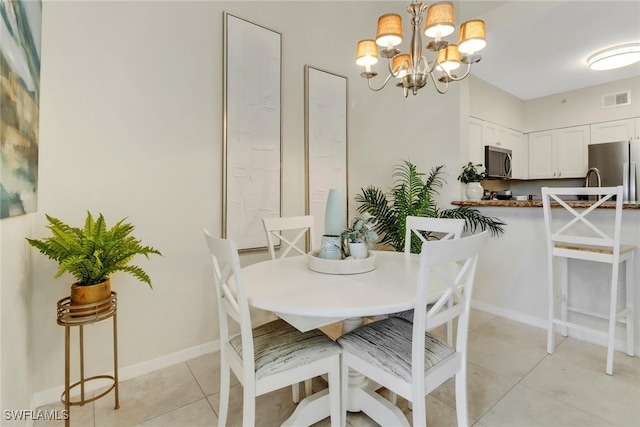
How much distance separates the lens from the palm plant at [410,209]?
109 inches

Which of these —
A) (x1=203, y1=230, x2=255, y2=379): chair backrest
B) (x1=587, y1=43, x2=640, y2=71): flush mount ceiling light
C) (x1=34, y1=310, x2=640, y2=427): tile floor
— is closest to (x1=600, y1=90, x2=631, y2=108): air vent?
(x1=587, y1=43, x2=640, y2=71): flush mount ceiling light

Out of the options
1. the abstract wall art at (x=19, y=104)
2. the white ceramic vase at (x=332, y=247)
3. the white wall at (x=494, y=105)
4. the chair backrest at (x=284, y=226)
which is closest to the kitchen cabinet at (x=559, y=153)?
the white wall at (x=494, y=105)

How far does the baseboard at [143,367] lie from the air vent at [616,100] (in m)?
6.05

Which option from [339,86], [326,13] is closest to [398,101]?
[339,86]

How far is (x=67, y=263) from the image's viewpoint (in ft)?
4.30

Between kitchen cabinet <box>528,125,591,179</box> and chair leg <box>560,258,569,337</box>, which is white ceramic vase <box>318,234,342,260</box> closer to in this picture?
chair leg <box>560,258,569,337</box>

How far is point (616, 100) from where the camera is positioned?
14.6 ft

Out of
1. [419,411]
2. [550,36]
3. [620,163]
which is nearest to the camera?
[419,411]

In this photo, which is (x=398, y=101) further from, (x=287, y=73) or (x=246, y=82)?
(x=246, y=82)

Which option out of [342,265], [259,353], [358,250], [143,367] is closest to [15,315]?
[143,367]

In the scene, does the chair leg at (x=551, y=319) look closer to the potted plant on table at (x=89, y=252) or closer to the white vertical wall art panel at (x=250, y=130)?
the white vertical wall art panel at (x=250, y=130)

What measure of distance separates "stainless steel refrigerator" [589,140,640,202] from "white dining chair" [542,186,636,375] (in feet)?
9.01

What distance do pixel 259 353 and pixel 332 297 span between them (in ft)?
1.26

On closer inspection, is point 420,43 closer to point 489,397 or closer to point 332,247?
point 332,247
